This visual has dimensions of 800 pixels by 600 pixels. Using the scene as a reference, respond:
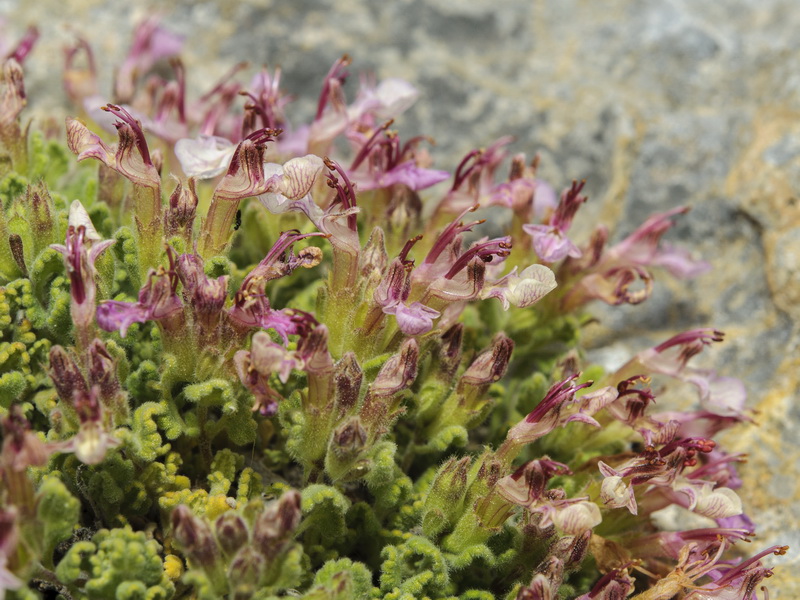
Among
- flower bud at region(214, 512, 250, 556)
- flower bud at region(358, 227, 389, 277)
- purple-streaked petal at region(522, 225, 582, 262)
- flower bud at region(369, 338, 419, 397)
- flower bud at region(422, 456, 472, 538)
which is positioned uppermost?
flower bud at region(358, 227, 389, 277)

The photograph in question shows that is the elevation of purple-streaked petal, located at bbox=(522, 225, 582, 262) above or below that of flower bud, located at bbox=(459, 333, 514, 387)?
above

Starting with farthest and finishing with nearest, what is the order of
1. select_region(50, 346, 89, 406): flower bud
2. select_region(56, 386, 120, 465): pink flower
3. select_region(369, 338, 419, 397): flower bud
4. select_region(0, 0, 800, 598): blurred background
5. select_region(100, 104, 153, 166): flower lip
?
select_region(0, 0, 800, 598): blurred background
select_region(100, 104, 153, 166): flower lip
select_region(369, 338, 419, 397): flower bud
select_region(50, 346, 89, 406): flower bud
select_region(56, 386, 120, 465): pink flower

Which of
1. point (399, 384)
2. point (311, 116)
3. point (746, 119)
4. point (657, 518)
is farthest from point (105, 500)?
point (746, 119)

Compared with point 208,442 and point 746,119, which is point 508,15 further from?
point 208,442

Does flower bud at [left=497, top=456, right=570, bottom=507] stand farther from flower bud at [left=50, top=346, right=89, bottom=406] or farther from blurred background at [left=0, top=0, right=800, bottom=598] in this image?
blurred background at [left=0, top=0, right=800, bottom=598]

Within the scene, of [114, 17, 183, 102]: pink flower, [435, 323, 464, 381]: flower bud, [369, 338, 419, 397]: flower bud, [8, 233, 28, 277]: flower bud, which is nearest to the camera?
[369, 338, 419, 397]: flower bud

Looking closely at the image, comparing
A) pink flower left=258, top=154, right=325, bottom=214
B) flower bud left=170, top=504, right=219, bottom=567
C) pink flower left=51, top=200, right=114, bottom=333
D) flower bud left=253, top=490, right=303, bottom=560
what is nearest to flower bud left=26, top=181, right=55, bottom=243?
pink flower left=51, top=200, right=114, bottom=333

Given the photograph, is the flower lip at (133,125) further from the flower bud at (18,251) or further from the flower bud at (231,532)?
the flower bud at (231,532)
